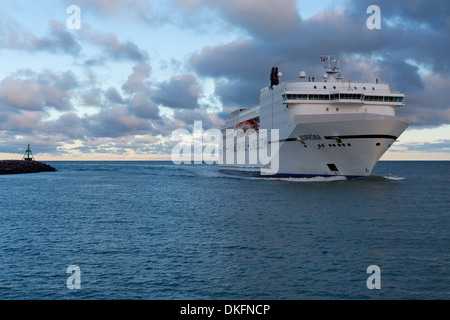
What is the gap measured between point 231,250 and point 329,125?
32349 millimetres

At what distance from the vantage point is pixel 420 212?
108 feet

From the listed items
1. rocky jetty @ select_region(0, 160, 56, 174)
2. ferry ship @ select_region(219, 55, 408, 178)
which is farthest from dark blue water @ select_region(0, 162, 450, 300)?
rocky jetty @ select_region(0, 160, 56, 174)

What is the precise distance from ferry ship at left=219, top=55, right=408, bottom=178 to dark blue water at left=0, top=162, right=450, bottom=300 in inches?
490

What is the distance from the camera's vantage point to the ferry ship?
156 feet

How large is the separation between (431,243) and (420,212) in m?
12.5

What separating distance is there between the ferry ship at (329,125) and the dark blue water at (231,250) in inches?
490

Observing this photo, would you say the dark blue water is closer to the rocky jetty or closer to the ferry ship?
the ferry ship

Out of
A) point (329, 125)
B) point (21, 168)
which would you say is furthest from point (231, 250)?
point (21, 168)

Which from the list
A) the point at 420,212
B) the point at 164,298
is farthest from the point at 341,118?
the point at 164,298

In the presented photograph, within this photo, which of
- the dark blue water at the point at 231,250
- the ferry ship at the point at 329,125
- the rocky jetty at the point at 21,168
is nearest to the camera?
the dark blue water at the point at 231,250

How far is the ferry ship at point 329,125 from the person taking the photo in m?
47.7

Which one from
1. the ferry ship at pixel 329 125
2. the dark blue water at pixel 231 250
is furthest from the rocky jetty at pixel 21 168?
the dark blue water at pixel 231 250

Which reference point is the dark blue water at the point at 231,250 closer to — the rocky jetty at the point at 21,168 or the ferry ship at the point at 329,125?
the ferry ship at the point at 329,125

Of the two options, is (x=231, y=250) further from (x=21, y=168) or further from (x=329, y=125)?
(x=21, y=168)
